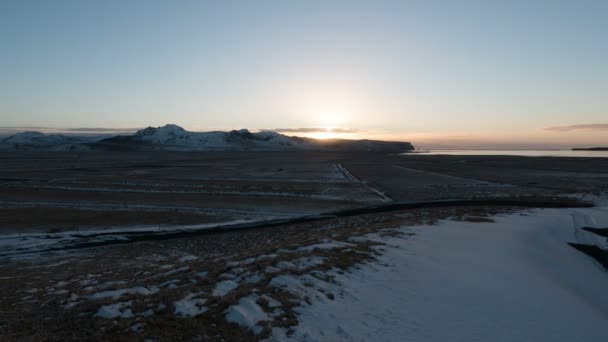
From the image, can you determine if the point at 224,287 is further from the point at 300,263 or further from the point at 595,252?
the point at 595,252

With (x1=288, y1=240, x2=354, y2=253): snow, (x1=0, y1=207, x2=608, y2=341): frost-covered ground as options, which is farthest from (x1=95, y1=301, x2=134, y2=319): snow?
(x1=288, y1=240, x2=354, y2=253): snow

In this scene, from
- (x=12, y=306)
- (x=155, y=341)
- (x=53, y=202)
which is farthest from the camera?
(x=53, y=202)

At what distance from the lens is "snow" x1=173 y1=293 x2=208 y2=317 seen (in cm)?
698

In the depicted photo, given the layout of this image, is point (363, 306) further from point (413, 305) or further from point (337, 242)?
point (337, 242)

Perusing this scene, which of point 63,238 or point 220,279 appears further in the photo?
point 63,238

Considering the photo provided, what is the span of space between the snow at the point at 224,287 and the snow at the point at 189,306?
1.50 feet

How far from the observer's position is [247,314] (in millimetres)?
6949

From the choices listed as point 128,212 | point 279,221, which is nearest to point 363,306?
point 279,221

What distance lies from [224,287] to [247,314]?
166 cm

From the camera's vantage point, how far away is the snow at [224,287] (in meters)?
8.04

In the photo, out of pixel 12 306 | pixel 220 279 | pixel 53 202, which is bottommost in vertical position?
pixel 53 202

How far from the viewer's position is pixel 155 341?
599cm

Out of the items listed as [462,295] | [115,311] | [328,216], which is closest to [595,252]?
[462,295]

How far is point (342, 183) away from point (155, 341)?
38351 millimetres
